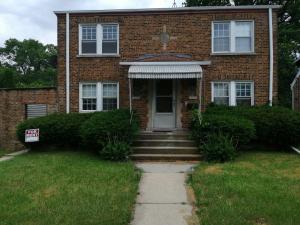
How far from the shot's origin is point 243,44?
59.2ft

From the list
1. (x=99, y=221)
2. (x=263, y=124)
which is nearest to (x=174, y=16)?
(x=263, y=124)

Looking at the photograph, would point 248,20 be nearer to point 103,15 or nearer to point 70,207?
point 103,15

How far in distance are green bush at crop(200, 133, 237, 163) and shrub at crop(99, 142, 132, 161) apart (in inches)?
97.0

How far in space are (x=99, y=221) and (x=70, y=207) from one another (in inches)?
41.2

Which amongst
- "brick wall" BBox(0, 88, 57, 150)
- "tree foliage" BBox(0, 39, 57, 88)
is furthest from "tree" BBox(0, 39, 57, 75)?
"brick wall" BBox(0, 88, 57, 150)

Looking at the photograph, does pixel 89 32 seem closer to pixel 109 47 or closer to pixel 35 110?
pixel 109 47

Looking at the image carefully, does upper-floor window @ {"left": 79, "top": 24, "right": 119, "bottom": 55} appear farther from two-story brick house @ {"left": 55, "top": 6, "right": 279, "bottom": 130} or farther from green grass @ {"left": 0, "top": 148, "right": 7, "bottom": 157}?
green grass @ {"left": 0, "top": 148, "right": 7, "bottom": 157}

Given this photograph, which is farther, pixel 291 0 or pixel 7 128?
pixel 291 0

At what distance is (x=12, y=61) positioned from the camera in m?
76.8

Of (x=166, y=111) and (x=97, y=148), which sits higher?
(x=166, y=111)

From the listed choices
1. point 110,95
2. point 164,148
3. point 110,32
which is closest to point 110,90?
point 110,95

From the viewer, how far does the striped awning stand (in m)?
15.9

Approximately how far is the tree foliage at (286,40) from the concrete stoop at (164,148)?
16.1 meters

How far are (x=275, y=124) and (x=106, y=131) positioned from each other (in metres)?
5.85
